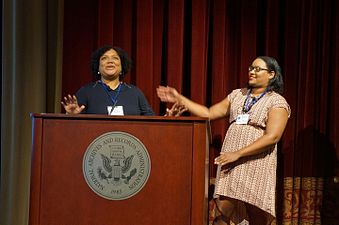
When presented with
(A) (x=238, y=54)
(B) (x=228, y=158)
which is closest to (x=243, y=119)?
(B) (x=228, y=158)

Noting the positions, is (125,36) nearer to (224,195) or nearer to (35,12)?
(35,12)

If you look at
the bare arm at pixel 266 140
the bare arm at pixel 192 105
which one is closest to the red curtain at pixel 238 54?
the bare arm at pixel 192 105

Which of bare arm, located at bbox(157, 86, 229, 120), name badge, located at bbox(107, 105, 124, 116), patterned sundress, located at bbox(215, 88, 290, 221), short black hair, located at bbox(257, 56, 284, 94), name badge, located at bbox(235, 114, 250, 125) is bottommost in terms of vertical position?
patterned sundress, located at bbox(215, 88, 290, 221)

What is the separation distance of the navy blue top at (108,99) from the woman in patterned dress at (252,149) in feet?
0.74

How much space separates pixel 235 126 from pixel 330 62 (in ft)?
4.04

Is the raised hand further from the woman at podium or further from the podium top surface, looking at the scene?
the podium top surface

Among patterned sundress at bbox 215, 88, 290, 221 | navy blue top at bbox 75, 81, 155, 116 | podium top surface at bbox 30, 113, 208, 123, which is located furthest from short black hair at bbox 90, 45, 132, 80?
podium top surface at bbox 30, 113, 208, 123

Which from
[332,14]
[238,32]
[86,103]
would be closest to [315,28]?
[332,14]

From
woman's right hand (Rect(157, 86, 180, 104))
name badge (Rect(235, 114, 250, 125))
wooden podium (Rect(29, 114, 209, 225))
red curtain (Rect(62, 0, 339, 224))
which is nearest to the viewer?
wooden podium (Rect(29, 114, 209, 225))

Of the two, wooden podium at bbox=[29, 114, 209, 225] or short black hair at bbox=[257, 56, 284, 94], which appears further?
short black hair at bbox=[257, 56, 284, 94]

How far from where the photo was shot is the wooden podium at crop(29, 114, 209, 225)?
2.05 meters

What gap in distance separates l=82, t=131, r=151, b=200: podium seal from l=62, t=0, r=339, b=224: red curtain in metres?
1.68

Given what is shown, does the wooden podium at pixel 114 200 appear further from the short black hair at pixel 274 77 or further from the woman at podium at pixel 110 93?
the short black hair at pixel 274 77

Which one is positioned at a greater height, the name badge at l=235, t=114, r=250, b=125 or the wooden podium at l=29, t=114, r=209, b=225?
the name badge at l=235, t=114, r=250, b=125
